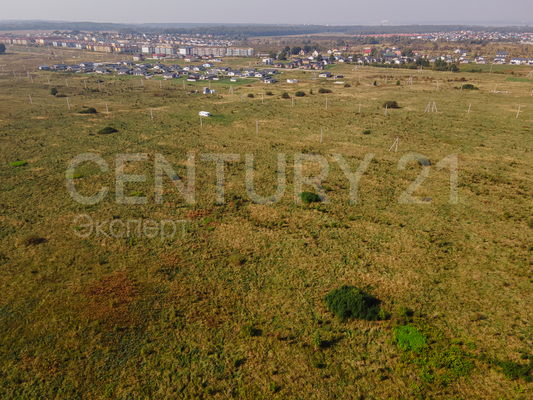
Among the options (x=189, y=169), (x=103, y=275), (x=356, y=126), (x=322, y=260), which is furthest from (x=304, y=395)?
(x=356, y=126)

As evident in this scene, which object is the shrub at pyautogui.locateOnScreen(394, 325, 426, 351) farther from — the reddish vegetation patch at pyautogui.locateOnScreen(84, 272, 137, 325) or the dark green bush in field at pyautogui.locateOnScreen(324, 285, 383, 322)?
the reddish vegetation patch at pyautogui.locateOnScreen(84, 272, 137, 325)

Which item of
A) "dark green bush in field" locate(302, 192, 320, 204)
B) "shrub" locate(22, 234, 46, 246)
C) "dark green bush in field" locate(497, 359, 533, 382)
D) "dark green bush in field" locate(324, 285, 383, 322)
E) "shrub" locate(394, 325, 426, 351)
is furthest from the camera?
"dark green bush in field" locate(302, 192, 320, 204)

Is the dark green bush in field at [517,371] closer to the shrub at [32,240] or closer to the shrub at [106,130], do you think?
the shrub at [32,240]

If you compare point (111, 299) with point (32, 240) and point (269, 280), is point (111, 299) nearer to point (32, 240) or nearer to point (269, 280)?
point (269, 280)

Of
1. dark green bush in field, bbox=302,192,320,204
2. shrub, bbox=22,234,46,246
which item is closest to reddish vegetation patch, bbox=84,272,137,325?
shrub, bbox=22,234,46,246

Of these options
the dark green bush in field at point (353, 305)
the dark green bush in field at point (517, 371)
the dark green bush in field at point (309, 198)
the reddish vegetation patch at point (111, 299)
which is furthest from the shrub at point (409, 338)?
the dark green bush in field at point (309, 198)

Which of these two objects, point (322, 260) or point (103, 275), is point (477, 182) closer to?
point (322, 260)
